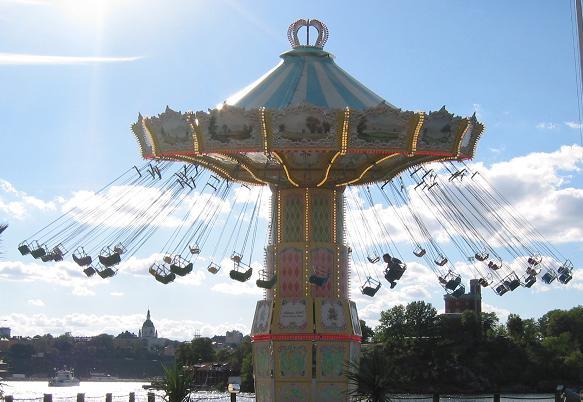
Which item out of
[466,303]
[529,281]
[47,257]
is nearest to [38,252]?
[47,257]

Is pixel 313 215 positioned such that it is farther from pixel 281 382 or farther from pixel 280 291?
pixel 281 382

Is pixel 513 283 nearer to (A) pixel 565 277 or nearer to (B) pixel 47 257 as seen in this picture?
(A) pixel 565 277

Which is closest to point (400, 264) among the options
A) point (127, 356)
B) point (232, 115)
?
point (232, 115)

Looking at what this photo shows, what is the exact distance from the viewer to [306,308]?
27312 mm

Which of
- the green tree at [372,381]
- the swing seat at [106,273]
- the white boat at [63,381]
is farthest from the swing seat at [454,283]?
the white boat at [63,381]

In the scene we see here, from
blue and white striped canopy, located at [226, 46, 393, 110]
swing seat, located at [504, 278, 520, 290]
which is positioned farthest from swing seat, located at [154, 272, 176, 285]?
swing seat, located at [504, 278, 520, 290]

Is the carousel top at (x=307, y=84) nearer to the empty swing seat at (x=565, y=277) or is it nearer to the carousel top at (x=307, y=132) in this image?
the carousel top at (x=307, y=132)

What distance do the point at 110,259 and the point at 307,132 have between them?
252 inches

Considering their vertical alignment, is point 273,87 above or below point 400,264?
above

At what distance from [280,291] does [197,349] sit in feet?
223

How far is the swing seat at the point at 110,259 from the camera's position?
26984 millimetres

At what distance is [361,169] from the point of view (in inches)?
1120

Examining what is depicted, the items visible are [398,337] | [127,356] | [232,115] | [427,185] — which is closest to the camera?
[232,115]

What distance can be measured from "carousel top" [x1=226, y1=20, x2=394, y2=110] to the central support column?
2513 millimetres
